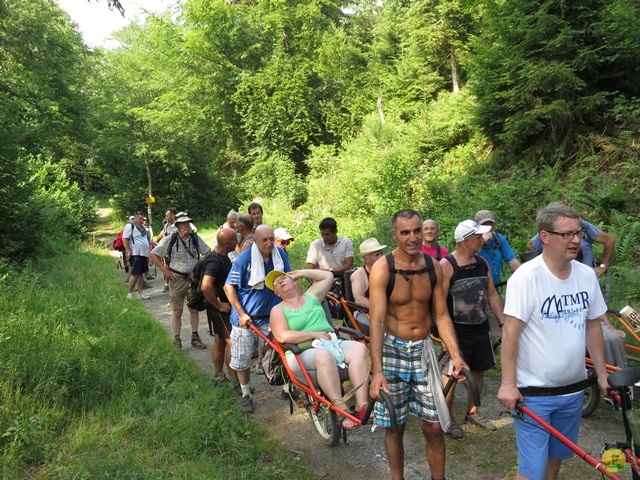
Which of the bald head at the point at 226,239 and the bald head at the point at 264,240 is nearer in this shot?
the bald head at the point at 264,240

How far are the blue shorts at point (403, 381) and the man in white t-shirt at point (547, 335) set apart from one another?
68 centimetres

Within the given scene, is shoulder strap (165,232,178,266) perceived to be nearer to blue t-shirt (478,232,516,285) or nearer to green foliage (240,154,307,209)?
blue t-shirt (478,232,516,285)

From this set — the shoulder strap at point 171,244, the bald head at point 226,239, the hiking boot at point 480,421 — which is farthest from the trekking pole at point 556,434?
the shoulder strap at point 171,244

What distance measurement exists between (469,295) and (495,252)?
98cm

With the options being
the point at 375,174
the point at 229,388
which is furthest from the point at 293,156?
the point at 229,388

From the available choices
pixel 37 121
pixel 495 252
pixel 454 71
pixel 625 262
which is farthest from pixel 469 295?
pixel 37 121

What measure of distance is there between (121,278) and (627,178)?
40.0 feet

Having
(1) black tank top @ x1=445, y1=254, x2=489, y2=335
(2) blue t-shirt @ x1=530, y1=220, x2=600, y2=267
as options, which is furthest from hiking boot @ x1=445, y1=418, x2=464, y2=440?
(2) blue t-shirt @ x1=530, y1=220, x2=600, y2=267

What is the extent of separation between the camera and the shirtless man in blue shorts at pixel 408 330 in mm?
3074

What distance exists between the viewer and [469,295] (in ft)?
13.0

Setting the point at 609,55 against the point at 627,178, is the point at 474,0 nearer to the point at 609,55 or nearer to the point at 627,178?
the point at 609,55

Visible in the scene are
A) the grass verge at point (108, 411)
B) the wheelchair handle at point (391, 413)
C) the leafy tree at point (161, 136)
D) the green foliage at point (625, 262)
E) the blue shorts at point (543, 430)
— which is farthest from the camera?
the leafy tree at point (161, 136)

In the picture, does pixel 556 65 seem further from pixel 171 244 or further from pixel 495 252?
pixel 171 244

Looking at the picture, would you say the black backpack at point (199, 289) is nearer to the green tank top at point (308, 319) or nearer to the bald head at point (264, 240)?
the bald head at point (264, 240)
